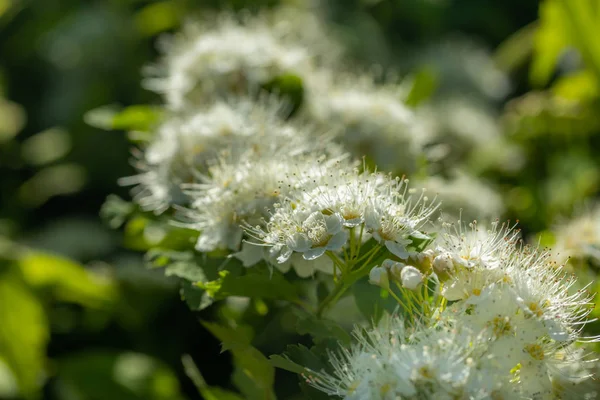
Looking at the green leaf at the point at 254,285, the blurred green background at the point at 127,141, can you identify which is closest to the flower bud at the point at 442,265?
the green leaf at the point at 254,285

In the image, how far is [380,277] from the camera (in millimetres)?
989

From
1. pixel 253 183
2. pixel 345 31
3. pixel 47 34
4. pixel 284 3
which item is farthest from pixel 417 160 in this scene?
pixel 47 34

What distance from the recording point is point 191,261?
1.28 m

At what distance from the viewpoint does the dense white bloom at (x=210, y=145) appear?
1.39m

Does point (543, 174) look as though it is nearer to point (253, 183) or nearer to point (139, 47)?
point (253, 183)

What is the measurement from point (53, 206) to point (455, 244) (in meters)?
2.03

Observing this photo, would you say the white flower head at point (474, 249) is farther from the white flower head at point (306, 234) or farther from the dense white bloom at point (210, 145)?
the dense white bloom at point (210, 145)

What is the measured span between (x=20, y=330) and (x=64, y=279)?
0.17 metres

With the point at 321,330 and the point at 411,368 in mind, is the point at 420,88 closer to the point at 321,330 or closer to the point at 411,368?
the point at 321,330

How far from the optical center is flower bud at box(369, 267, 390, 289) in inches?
39.0

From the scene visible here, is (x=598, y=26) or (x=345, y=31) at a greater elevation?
(x=598, y=26)

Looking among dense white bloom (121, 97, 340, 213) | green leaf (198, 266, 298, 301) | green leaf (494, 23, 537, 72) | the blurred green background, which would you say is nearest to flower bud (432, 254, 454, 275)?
green leaf (198, 266, 298, 301)

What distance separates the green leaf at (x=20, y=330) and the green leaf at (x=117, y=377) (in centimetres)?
13

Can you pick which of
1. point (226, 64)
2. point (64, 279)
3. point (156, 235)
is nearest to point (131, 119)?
point (226, 64)
